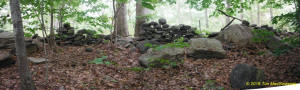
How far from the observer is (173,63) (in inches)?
196

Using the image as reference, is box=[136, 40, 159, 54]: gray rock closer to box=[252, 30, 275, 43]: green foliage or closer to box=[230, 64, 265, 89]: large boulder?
box=[252, 30, 275, 43]: green foliage

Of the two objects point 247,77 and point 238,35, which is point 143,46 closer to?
point 238,35

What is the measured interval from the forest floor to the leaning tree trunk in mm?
518

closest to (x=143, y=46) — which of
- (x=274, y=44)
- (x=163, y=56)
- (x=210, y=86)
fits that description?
(x=163, y=56)

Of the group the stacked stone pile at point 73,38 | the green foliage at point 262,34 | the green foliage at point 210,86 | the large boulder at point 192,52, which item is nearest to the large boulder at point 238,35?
the green foliage at point 262,34

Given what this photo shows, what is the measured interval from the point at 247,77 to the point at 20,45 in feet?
12.9

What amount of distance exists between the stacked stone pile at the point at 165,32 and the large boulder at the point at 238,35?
138cm

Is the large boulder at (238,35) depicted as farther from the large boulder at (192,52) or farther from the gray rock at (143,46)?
the gray rock at (143,46)

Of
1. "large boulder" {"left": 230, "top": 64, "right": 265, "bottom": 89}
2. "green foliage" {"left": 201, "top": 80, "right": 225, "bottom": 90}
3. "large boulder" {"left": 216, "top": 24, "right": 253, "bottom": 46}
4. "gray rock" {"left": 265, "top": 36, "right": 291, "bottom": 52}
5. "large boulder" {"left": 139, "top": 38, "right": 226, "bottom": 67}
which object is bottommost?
"green foliage" {"left": 201, "top": 80, "right": 225, "bottom": 90}

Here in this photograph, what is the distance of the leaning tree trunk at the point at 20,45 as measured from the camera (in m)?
3.02

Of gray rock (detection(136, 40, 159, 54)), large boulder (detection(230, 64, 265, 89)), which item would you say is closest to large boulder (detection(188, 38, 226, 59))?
gray rock (detection(136, 40, 159, 54))

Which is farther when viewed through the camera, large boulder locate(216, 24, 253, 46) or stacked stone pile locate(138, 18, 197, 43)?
stacked stone pile locate(138, 18, 197, 43)

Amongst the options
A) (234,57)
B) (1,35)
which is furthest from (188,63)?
(1,35)

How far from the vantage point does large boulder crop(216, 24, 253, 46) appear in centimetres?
621
